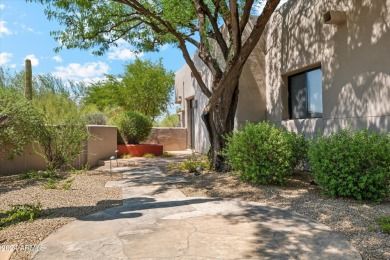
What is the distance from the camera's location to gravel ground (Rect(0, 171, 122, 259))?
134 inches

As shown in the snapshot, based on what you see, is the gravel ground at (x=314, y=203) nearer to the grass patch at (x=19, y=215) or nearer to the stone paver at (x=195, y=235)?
the stone paver at (x=195, y=235)

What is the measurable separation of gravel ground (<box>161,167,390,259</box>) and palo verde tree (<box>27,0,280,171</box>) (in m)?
1.56

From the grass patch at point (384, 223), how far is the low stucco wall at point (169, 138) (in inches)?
474

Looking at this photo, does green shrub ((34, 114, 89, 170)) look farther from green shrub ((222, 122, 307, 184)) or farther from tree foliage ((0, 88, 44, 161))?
green shrub ((222, 122, 307, 184))

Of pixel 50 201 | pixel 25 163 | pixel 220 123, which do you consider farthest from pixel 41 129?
pixel 220 123

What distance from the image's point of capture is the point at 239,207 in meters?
4.57

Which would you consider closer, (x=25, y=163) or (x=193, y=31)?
(x=25, y=163)

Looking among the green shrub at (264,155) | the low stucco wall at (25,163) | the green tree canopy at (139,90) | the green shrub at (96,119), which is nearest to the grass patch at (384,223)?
the green shrub at (264,155)

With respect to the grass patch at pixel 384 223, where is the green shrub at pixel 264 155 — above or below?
above

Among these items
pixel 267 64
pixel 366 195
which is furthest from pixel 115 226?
pixel 267 64

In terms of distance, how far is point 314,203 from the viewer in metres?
4.71

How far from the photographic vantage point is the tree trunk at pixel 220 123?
7.72 m

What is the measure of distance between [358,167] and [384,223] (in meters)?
1.26

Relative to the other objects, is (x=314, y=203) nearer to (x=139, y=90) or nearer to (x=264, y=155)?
(x=264, y=155)
